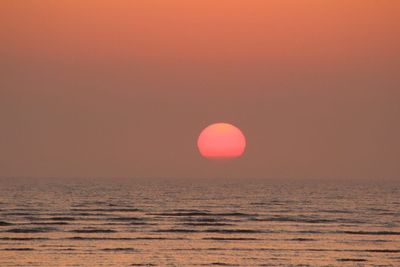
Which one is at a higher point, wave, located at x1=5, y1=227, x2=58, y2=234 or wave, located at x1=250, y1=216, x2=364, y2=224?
wave, located at x1=250, y1=216, x2=364, y2=224

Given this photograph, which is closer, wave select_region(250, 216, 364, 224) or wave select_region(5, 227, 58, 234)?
wave select_region(5, 227, 58, 234)

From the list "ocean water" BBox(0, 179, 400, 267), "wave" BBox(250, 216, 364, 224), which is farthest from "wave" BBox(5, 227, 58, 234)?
"wave" BBox(250, 216, 364, 224)

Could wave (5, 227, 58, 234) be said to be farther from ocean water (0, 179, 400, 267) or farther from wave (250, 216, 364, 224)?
wave (250, 216, 364, 224)

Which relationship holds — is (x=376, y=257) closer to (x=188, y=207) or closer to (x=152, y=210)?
(x=152, y=210)

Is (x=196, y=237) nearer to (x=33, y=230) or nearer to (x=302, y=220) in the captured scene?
(x=33, y=230)

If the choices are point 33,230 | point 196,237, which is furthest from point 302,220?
point 33,230

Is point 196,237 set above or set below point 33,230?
below

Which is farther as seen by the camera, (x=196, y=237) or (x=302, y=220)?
(x=302, y=220)

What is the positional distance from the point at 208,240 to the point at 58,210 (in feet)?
111

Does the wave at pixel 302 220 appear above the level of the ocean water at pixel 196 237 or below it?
above

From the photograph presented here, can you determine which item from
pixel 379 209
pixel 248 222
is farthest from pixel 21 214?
pixel 379 209

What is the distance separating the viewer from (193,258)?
45344mm

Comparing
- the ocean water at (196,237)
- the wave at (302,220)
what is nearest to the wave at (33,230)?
the ocean water at (196,237)

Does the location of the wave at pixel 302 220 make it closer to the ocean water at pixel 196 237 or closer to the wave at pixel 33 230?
the ocean water at pixel 196 237
